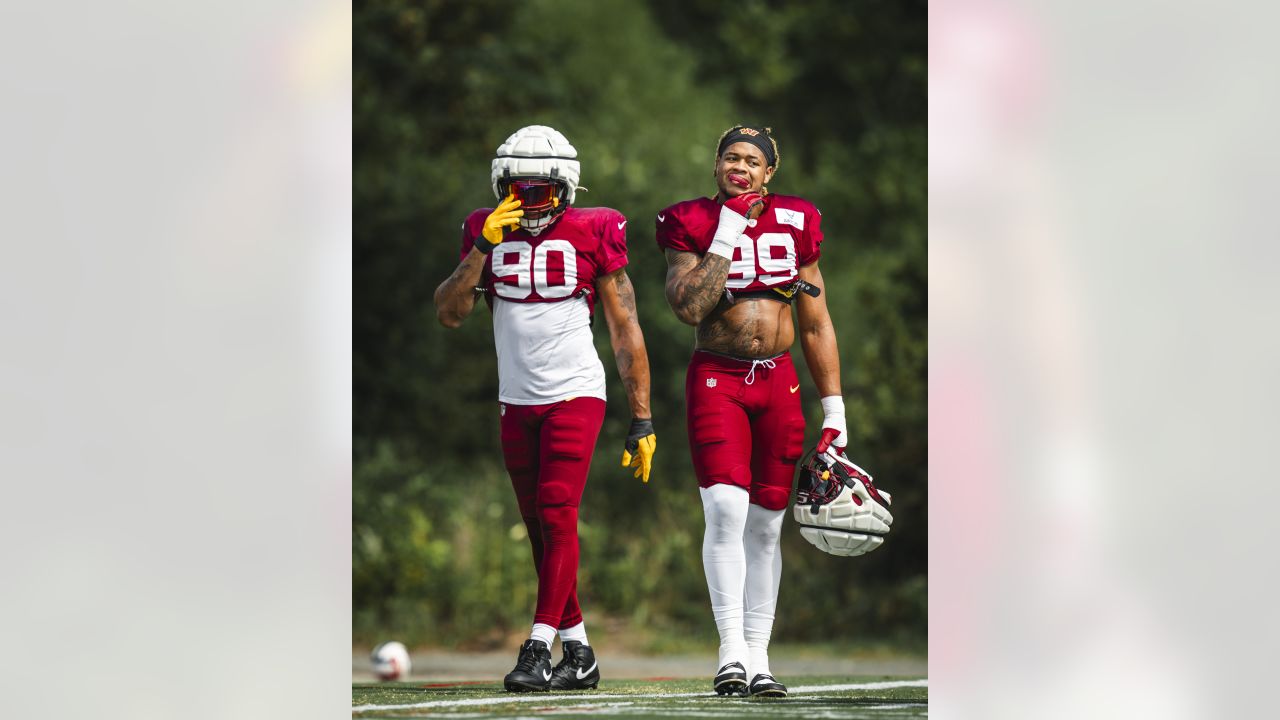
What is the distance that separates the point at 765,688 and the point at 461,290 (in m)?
2.16

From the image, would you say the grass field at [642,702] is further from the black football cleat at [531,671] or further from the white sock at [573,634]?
the white sock at [573,634]

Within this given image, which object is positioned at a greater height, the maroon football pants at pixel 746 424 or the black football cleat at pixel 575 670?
the maroon football pants at pixel 746 424

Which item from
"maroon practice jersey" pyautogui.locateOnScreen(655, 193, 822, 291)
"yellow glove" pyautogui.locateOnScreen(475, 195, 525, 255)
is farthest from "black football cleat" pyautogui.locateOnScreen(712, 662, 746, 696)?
"yellow glove" pyautogui.locateOnScreen(475, 195, 525, 255)

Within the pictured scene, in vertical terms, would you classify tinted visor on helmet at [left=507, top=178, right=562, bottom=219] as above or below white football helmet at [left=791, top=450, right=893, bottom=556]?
above

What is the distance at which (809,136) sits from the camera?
75.8 ft

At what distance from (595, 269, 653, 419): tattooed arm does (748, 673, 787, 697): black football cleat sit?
1.26 meters

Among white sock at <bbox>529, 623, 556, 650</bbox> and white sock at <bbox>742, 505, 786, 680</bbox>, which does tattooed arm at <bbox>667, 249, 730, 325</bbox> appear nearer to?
white sock at <bbox>742, 505, 786, 680</bbox>

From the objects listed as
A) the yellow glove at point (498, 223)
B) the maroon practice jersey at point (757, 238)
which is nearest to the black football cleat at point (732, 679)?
the maroon practice jersey at point (757, 238)

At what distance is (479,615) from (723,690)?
7880mm

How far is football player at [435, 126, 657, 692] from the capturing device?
7.19m

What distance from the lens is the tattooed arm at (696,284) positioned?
7.01 meters

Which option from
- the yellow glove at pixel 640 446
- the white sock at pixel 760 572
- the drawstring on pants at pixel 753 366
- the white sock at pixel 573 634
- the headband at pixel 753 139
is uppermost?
the headband at pixel 753 139
